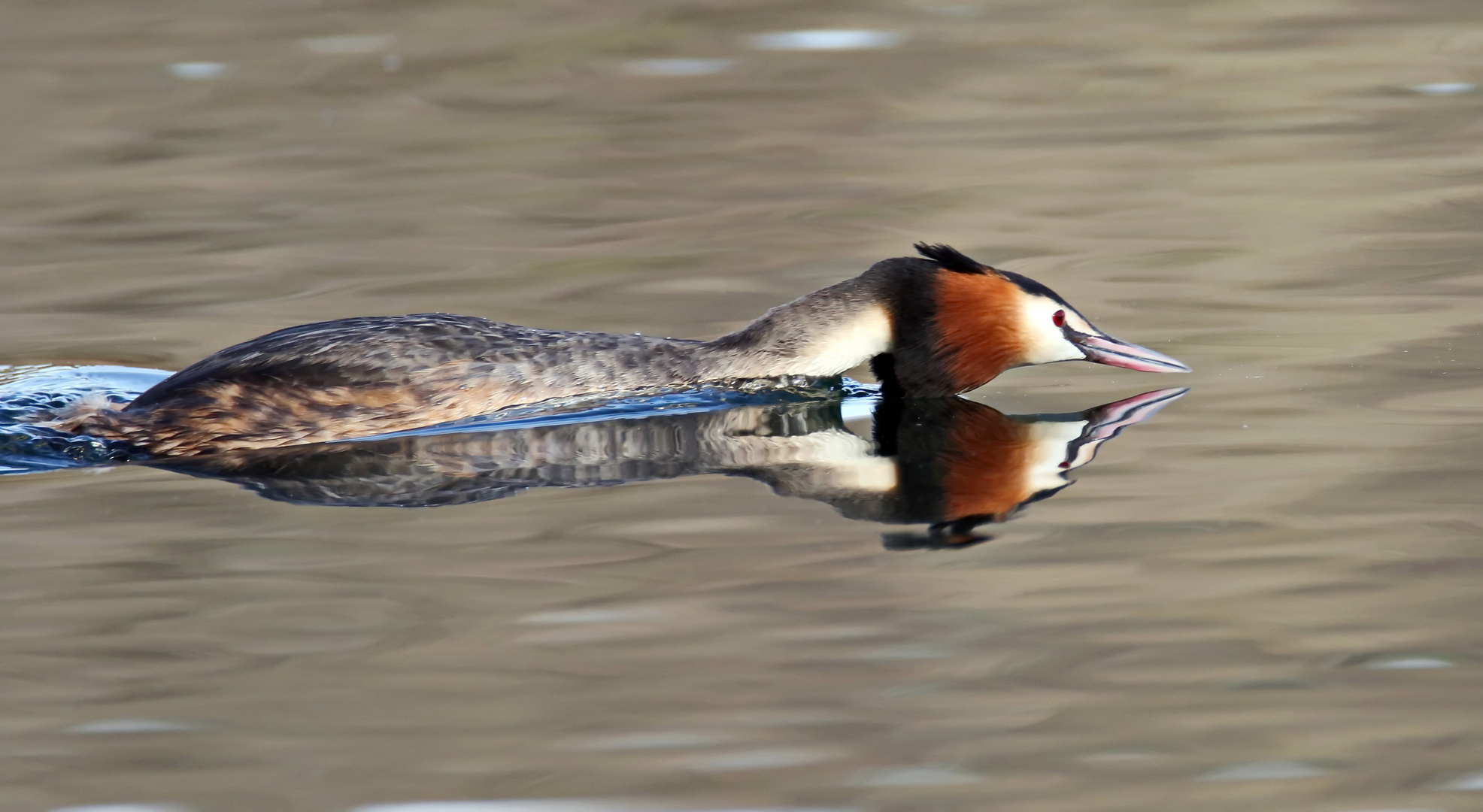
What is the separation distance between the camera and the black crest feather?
7.51 m

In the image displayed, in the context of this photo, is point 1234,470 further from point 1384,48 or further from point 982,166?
point 1384,48

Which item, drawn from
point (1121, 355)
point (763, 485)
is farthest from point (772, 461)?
point (1121, 355)

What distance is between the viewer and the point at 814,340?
7.52 m

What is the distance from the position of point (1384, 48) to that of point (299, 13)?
8783 millimetres

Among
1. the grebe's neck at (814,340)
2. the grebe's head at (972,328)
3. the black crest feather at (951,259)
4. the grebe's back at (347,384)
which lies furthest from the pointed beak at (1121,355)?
the grebe's back at (347,384)

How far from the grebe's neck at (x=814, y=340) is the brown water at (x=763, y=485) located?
1.88 feet

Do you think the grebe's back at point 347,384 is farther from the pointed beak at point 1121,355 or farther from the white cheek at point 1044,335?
the pointed beak at point 1121,355

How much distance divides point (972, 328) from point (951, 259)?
29 cm

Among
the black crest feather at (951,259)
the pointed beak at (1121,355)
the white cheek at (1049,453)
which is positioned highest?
the black crest feather at (951,259)

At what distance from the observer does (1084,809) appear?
151 inches

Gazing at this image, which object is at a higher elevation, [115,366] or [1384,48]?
[1384,48]

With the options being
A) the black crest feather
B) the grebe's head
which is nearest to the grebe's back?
the grebe's head

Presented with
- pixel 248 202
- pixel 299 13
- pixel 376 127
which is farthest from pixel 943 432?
pixel 299 13

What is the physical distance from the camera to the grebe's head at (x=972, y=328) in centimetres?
752
